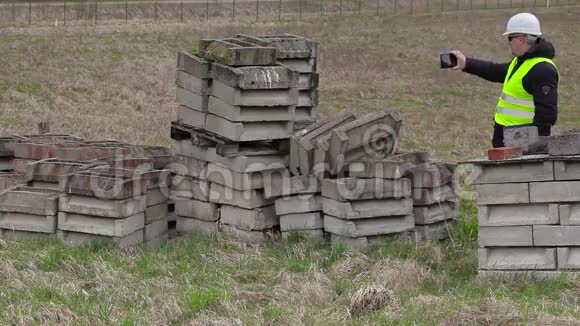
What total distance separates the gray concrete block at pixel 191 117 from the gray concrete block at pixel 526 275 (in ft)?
10.9

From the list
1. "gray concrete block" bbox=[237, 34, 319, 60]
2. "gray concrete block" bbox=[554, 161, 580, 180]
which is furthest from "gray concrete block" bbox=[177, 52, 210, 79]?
"gray concrete block" bbox=[554, 161, 580, 180]

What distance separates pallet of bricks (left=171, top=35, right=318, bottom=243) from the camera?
31.0 ft

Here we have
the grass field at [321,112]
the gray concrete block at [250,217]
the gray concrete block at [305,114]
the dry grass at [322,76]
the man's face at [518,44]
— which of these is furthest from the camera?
the dry grass at [322,76]

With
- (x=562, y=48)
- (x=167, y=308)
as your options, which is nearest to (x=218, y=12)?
(x=562, y=48)

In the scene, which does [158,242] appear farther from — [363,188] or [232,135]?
[363,188]

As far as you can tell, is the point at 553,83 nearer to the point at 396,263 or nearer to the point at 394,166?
the point at 394,166

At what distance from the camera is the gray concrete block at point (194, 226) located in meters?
9.78

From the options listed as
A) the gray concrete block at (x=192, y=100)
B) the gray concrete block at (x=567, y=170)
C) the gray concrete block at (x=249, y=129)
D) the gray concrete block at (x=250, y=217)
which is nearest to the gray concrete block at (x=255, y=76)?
the gray concrete block at (x=192, y=100)

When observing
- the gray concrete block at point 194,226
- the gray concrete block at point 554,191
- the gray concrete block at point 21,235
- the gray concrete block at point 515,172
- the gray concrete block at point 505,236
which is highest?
the gray concrete block at point 515,172

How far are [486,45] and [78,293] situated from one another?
113 feet

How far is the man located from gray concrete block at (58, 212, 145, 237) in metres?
3.49

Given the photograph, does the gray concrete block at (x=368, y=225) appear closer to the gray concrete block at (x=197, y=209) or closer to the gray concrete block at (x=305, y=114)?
the gray concrete block at (x=197, y=209)

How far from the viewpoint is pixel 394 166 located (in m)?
9.27

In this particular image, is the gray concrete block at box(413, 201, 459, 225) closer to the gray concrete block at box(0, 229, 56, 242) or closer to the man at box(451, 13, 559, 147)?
the man at box(451, 13, 559, 147)
